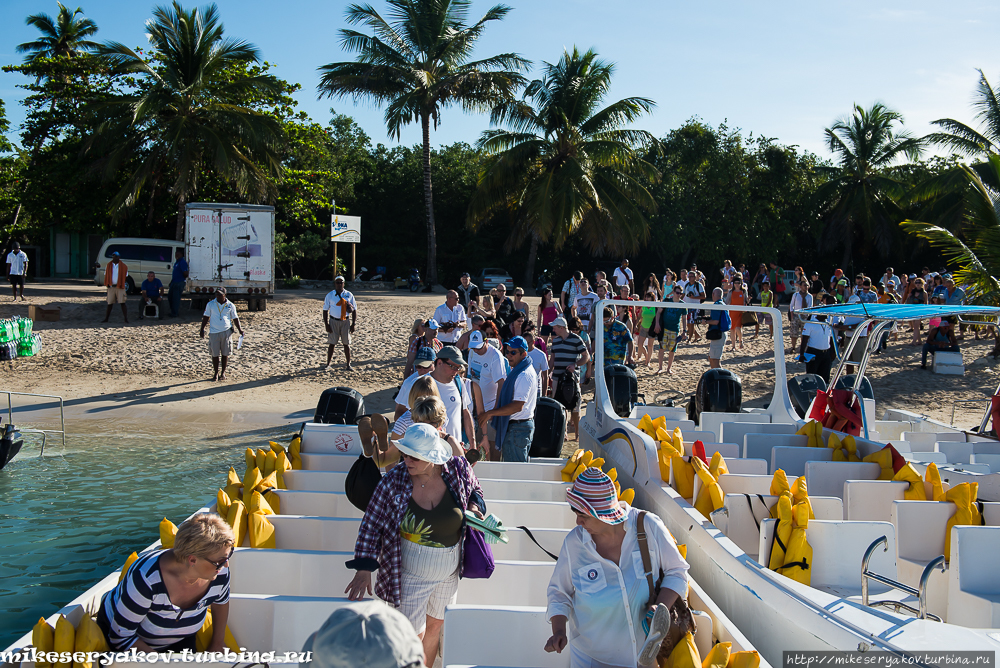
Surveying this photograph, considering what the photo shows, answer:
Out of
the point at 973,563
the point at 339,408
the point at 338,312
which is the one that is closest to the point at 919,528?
the point at 973,563

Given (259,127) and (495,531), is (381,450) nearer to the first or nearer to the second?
(495,531)

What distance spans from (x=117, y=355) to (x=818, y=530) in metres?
16.2

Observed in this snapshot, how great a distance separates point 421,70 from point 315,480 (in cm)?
2341

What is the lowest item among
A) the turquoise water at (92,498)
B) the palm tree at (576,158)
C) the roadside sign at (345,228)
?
the turquoise water at (92,498)

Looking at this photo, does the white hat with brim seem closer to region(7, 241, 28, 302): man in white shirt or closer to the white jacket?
the white jacket

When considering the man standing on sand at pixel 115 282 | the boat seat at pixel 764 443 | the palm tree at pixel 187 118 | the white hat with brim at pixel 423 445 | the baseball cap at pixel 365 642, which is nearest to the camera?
the baseball cap at pixel 365 642

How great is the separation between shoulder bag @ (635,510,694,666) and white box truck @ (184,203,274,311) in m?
18.8

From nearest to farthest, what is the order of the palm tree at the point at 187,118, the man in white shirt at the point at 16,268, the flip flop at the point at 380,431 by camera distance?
the flip flop at the point at 380,431 → the man in white shirt at the point at 16,268 → the palm tree at the point at 187,118

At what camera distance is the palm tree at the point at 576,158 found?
1091 inches

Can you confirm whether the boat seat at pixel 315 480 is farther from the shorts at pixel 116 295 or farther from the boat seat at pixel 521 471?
the shorts at pixel 116 295

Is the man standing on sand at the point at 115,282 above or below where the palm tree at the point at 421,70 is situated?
below

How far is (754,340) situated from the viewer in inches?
756

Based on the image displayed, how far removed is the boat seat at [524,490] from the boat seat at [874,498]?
2.12 m

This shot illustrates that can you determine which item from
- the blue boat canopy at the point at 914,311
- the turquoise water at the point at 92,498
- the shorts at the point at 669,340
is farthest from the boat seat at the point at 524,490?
the shorts at the point at 669,340
